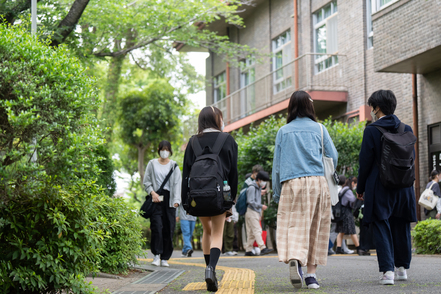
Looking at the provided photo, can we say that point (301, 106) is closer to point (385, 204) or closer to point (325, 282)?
point (385, 204)

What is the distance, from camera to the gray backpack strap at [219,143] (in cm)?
566

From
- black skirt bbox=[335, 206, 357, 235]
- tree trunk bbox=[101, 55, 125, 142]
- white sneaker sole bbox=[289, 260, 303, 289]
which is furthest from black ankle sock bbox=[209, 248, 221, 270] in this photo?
tree trunk bbox=[101, 55, 125, 142]

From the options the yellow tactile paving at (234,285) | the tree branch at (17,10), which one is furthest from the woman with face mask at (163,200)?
the tree branch at (17,10)

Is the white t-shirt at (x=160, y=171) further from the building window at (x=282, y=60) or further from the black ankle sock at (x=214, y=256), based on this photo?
the building window at (x=282, y=60)

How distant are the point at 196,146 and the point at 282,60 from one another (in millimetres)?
17732

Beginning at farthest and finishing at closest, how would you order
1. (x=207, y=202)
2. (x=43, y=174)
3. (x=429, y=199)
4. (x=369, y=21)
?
1. (x=369, y=21)
2. (x=429, y=199)
3. (x=207, y=202)
4. (x=43, y=174)

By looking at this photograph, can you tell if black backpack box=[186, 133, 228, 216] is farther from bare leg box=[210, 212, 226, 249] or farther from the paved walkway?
the paved walkway

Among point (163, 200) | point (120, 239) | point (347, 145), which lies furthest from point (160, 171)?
point (347, 145)

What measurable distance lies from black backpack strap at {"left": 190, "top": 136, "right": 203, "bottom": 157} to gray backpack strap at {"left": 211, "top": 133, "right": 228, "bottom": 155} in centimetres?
14

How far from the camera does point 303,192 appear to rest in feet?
18.3

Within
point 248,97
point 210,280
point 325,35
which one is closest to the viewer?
point 210,280

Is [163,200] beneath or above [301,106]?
beneath

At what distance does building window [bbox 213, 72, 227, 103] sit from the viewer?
29.3m

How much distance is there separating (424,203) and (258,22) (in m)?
14.2
